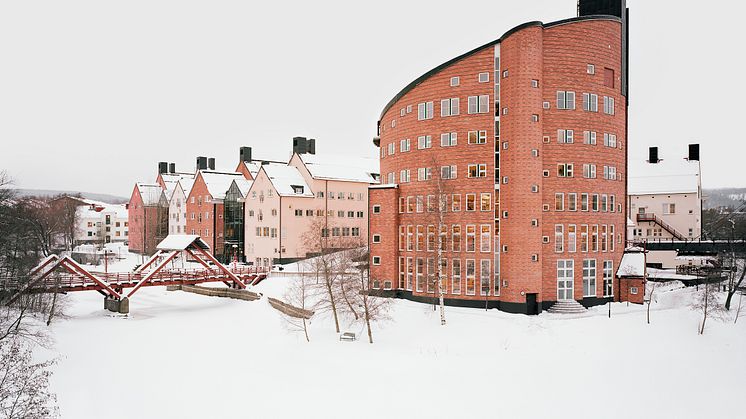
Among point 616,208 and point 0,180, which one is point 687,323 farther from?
point 0,180

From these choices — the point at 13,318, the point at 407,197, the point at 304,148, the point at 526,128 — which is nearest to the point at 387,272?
the point at 407,197

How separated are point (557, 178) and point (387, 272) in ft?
52.8

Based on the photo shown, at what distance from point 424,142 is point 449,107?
11.7 ft

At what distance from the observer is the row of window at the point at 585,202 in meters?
41.9

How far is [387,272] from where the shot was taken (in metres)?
47.2

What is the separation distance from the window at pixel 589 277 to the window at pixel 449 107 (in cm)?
1564

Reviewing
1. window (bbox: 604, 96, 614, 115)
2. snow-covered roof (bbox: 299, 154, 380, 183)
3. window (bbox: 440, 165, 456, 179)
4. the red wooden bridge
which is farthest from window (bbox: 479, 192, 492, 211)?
snow-covered roof (bbox: 299, 154, 380, 183)

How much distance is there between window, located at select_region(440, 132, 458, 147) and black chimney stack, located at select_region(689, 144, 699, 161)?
4594 cm

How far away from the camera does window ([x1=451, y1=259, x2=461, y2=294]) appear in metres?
43.3

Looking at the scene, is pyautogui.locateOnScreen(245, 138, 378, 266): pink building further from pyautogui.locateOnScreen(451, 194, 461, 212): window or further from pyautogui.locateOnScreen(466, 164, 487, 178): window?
pyautogui.locateOnScreen(466, 164, 487, 178): window

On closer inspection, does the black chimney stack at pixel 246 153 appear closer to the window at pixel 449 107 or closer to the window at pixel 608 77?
the window at pixel 449 107

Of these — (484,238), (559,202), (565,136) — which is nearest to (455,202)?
(484,238)

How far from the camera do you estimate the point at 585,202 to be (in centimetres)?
4259

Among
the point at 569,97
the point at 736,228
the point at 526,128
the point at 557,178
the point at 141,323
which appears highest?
the point at 569,97
